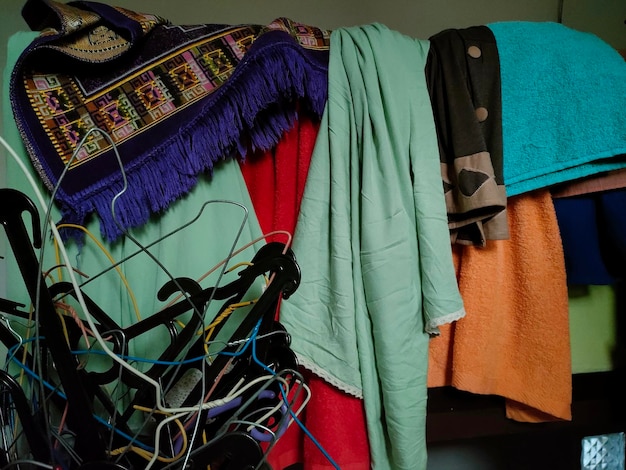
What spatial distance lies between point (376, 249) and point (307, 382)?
233mm

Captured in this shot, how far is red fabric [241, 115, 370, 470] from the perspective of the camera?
1.89ft

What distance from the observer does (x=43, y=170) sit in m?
0.47

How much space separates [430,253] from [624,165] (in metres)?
0.32

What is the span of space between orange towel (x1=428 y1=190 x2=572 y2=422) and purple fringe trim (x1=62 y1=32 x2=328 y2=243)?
0.38 meters

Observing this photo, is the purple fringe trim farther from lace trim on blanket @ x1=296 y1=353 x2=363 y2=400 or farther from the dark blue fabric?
the dark blue fabric

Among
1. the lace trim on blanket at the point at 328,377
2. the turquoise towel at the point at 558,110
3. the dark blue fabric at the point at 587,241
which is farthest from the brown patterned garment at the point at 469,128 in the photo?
the lace trim on blanket at the point at 328,377

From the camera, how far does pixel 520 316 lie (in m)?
0.64

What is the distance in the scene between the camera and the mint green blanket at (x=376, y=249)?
1.79 ft

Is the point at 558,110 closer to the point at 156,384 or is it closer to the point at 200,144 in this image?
the point at 200,144

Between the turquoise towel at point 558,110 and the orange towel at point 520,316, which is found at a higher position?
the turquoise towel at point 558,110

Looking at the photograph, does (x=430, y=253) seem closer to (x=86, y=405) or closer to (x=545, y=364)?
(x=545, y=364)

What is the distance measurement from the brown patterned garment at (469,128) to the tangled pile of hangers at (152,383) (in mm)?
287

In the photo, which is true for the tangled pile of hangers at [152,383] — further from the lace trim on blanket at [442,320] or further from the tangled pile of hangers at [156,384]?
the lace trim on blanket at [442,320]

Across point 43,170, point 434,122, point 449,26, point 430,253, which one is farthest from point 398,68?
point 43,170
